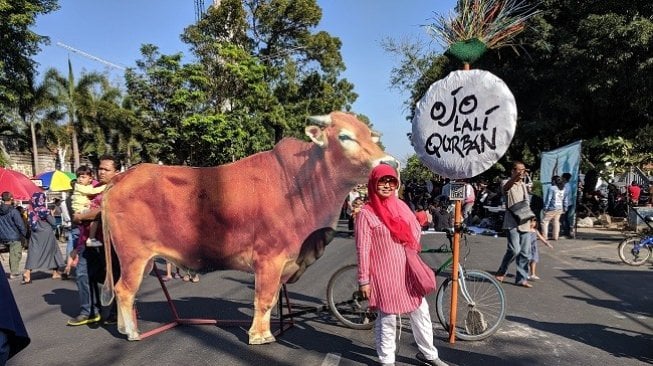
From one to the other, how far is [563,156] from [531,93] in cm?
687

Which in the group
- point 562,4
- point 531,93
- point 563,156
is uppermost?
point 562,4

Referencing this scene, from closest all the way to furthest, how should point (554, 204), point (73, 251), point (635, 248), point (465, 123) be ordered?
point (465, 123) < point (73, 251) < point (635, 248) < point (554, 204)

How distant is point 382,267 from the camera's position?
3.75 metres

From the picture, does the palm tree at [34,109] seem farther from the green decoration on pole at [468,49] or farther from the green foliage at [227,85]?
the green decoration on pole at [468,49]

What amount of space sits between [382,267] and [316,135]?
1486 mm

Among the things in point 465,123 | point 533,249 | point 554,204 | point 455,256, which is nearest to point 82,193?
point 455,256

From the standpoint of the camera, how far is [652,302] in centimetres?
648

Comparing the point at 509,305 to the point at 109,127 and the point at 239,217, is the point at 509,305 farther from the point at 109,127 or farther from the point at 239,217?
the point at 109,127

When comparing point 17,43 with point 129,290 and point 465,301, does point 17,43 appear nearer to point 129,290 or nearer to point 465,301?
point 129,290

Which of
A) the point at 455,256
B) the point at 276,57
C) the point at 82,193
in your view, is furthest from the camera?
the point at 276,57

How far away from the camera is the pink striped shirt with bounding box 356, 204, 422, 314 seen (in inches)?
146

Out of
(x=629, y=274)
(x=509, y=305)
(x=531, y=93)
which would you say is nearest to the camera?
(x=509, y=305)

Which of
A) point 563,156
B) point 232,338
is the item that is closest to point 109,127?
point 563,156

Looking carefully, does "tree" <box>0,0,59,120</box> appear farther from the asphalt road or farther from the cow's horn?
the cow's horn
